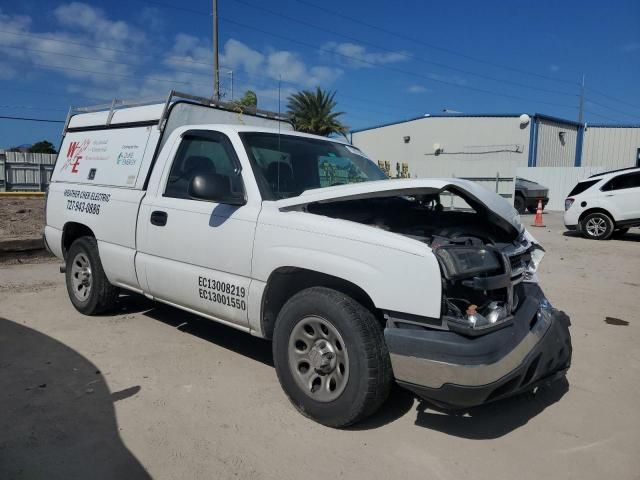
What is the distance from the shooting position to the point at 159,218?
438 cm

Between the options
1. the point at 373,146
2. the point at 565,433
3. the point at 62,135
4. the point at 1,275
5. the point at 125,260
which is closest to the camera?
the point at 565,433

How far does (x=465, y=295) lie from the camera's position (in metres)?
3.00

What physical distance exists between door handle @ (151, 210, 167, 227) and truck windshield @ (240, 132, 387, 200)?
96 cm

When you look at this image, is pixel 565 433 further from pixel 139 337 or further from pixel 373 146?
pixel 373 146

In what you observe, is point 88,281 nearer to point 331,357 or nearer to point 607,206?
point 331,357

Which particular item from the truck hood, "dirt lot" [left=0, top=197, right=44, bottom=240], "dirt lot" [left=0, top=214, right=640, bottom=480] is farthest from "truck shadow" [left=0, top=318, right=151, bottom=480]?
"dirt lot" [left=0, top=197, right=44, bottom=240]

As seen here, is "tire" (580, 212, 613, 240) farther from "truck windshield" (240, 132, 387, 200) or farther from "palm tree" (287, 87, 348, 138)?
"palm tree" (287, 87, 348, 138)

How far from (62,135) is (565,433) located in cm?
599

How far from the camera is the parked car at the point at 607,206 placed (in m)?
12.6

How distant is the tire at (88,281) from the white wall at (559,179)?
25760mm

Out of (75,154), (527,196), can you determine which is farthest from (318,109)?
(75,154)

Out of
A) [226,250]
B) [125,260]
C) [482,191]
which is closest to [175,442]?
[226,250]

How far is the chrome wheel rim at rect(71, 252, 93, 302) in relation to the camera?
17.6 feet

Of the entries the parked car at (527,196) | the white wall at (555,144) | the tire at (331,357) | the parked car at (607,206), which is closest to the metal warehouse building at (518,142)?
the white wall at (555,144)
